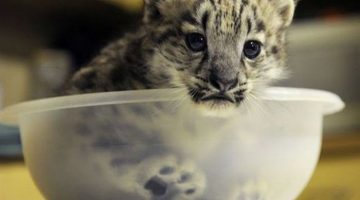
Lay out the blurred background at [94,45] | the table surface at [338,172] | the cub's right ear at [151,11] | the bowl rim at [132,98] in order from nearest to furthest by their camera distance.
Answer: the bowl rim at [132,98] < the cub's right ear at [151,11] < the table surface at [338,172] < the blurred background at [94,45]

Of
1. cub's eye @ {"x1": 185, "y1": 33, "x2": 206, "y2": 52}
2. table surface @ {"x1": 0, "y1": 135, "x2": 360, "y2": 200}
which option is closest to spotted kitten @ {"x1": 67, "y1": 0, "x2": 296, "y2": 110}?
cub's eye @ {"x1": 185, "y1": 33, "x2": 206, "y2": 52}

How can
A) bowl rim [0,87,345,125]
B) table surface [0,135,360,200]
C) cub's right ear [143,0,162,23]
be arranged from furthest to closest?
1. table surface [0,135,360,200]
2. cub's right ear [143,0,162,23]
3. bowl rim [0,87,345,125]

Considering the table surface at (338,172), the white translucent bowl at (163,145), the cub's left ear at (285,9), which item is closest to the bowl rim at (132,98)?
the white translucent bowl at (163,145)

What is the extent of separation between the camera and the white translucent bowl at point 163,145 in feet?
2.18

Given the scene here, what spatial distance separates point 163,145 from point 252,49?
16cm

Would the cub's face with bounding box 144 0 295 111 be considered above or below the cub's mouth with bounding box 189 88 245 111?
above

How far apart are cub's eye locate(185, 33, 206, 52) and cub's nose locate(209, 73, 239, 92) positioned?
0.05 m

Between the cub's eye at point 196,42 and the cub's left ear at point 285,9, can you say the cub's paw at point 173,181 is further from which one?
the cub's left ear at point 285,9

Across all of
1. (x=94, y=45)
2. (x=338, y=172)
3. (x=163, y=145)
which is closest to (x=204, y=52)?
(x=163, y=145)

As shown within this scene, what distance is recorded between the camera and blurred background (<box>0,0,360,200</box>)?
5.88ft

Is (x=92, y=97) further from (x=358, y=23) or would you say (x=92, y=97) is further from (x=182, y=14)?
(x=358, y=23)

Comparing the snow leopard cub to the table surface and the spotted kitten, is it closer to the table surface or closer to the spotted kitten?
the spotted kitten

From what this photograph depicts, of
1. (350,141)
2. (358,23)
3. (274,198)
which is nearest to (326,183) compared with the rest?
(350,141)

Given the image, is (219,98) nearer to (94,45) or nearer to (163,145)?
(163,145)
